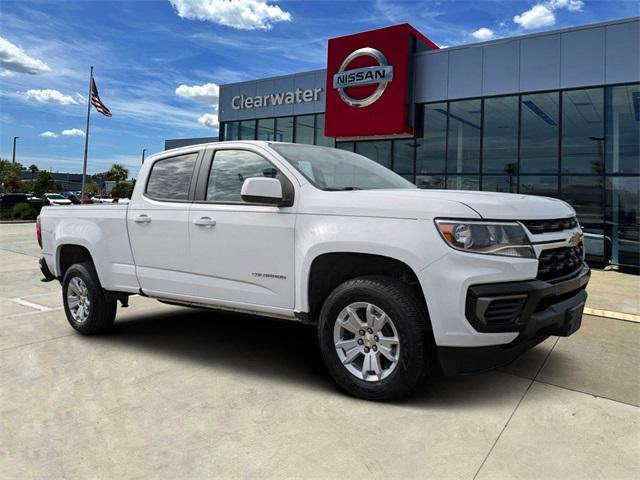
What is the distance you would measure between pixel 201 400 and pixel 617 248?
1185cm

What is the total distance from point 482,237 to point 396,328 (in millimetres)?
785

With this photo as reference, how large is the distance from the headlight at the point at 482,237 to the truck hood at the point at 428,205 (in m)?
0.05

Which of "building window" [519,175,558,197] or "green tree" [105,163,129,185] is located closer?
"building window" [519,175,558,197]

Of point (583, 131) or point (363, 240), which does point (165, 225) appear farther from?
point (583, 131)

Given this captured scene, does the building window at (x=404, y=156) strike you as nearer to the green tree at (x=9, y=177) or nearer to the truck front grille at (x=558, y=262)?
the truck front grille at (x=558, y=262)

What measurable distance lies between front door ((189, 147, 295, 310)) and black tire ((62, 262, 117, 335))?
1387 mm

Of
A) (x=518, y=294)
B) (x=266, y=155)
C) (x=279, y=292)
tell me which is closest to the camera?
(x=518, y=294)

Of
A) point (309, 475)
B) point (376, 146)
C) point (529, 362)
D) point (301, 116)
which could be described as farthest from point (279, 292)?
point (301, 116)

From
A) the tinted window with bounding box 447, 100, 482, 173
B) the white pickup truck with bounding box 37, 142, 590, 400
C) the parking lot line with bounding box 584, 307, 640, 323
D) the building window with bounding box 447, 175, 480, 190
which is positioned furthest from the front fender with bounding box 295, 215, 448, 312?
the tinted window with bounding box 447, 100, 482, 173

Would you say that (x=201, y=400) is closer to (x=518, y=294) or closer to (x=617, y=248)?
(x=518, y=294)

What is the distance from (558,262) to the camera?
11.2 ft

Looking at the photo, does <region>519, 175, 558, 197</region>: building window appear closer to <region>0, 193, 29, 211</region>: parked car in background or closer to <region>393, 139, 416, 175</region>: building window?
<region>393, 139, 416, 175</region>: building window

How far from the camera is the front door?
3742mm

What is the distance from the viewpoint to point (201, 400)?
3.45 meters
